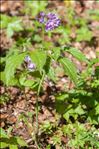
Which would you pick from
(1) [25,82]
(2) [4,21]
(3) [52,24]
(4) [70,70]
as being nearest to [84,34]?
(2) [4,21]

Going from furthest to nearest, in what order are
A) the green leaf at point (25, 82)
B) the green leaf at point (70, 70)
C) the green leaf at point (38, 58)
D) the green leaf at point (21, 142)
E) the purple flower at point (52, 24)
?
1. the green leaf at point (25, 82)
2. the green leaf at point (21, 142)
3. the purple flower at point (52, 24)
4. the green leaf at point (70, 70)
5. the green leaf at point (38, 58)

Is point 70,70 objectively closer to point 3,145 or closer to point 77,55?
point 77,55

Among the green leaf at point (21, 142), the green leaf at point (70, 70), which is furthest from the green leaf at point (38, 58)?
the green leaf at point (21, 142)

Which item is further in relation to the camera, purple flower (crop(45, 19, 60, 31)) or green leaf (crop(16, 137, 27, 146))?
green leaf (crop(16, 137, 27, 146))

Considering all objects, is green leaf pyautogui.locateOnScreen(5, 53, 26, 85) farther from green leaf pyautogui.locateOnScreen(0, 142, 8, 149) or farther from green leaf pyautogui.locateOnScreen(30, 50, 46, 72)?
green leaf pyautogui.locateOnScreen(0, 142, 8, 149)

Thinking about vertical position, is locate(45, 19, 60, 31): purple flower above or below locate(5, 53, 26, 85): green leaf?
above

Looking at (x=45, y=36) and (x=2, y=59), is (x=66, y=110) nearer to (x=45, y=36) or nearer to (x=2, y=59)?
(x=2, y=59)

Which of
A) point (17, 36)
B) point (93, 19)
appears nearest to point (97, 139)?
point (17, 36)

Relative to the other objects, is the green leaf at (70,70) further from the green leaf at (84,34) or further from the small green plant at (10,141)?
the green leaf at (84,34)

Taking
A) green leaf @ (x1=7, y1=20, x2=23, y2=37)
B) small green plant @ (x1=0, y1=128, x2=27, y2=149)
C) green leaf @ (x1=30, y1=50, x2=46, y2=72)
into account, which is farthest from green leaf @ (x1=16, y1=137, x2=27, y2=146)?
green leaf @ (x1=7, y1=20, x2=23, y2=37)
